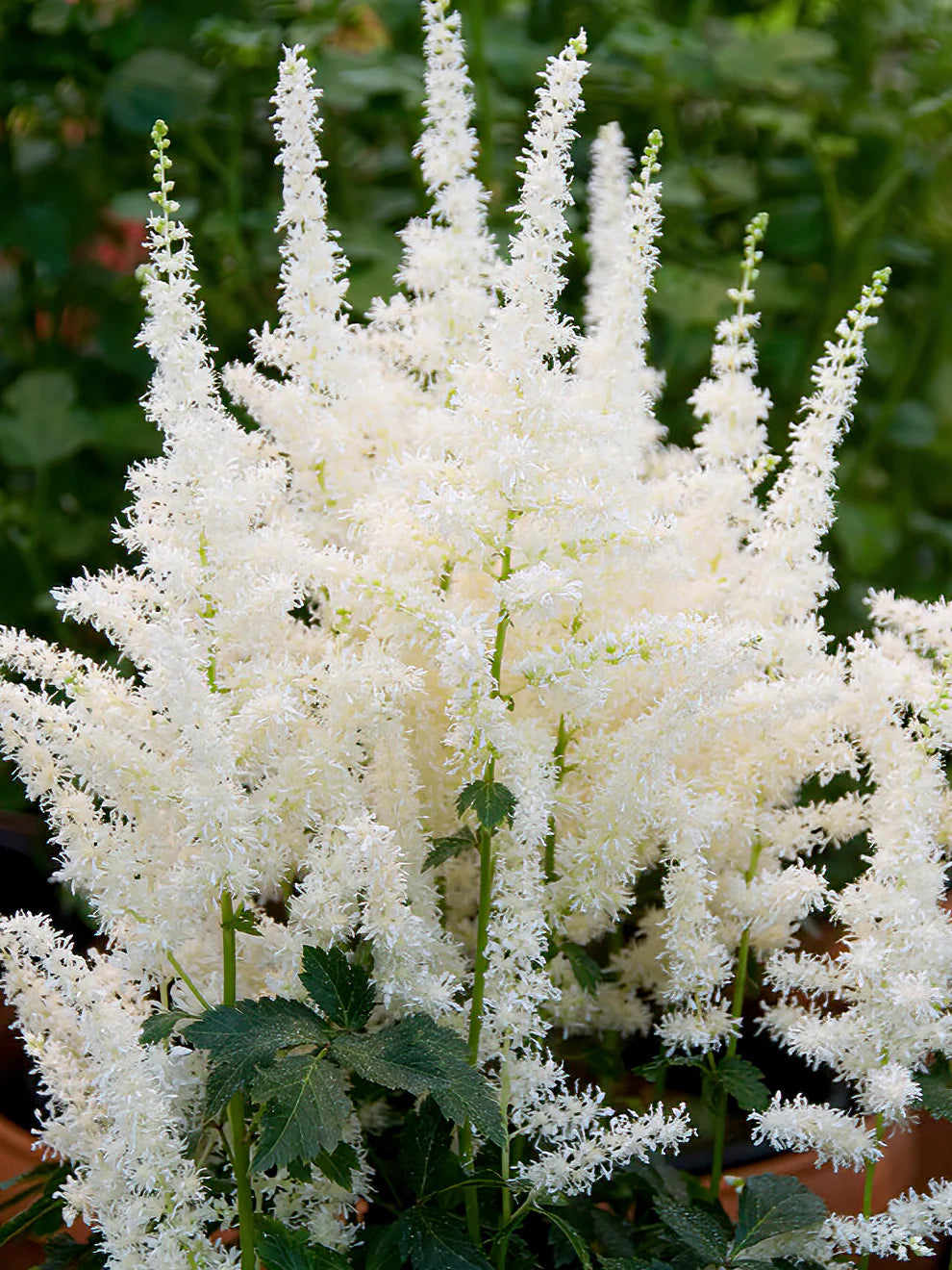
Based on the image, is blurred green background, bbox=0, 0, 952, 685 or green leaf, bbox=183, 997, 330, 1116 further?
blurred green background, bbox=0, 0, 952, 685

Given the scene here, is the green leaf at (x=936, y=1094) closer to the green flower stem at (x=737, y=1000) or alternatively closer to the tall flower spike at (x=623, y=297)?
the green flower stem at (x=737, y=1000)

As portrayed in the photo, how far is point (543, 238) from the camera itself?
1.77 feet

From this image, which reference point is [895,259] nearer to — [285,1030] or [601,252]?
[601,252]

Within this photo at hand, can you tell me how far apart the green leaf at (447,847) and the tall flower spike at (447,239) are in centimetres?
22

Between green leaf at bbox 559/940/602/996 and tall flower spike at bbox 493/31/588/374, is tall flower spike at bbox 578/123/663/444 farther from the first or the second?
green leaf at bbox 559/940/602/996

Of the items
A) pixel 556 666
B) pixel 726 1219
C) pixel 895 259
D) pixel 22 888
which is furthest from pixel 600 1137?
pixel 895 259

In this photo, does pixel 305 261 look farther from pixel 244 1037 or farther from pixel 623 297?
pixel 244 1037

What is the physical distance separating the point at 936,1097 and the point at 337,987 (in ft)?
0.85

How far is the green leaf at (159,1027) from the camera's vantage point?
20.4 inches

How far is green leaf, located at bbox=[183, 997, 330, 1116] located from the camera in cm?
50

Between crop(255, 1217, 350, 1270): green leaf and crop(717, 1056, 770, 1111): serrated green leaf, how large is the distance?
180 millimetres

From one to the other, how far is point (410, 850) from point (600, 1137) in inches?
5.6

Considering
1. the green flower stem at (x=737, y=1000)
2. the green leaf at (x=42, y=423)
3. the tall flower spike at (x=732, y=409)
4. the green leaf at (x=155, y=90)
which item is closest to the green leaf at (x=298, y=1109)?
the green flower stem at (x=737, y=1000)

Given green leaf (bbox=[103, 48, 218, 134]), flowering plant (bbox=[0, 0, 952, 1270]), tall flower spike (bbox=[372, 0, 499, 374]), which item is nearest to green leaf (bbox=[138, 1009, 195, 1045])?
flowering plant (bbox=[0, 0, 952, 1270])
